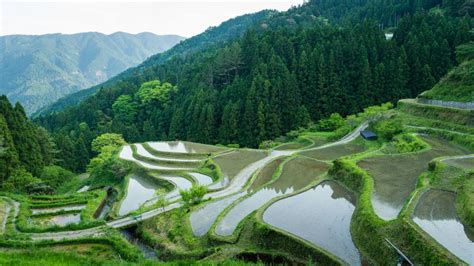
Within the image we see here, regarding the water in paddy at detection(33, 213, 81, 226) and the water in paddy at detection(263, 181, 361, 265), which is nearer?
the water in paddy at detection(263, 181, 361, 265)

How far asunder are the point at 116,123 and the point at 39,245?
2128 inches

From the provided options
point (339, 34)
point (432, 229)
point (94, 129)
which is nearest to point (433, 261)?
point (432, 229)

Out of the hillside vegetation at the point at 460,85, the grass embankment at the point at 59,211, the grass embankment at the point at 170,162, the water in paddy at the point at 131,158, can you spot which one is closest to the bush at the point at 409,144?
the hillside vegetation at the point at 460,85

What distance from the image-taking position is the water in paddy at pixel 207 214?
1830 centimetres

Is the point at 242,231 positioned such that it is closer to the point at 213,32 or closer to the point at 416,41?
the point at 416,41

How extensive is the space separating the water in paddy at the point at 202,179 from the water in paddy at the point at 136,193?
382cm

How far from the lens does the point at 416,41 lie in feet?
186

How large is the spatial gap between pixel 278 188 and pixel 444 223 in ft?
36.7

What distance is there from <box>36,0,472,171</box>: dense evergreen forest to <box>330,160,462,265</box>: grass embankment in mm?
39545

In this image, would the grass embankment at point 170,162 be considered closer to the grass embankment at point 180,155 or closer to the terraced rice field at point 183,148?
the grass embankment at point 180,155

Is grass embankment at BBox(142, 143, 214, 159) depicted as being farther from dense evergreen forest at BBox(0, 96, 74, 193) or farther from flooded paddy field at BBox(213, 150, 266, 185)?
dense evergreen forest at BBox(0, 96, 74, 193)

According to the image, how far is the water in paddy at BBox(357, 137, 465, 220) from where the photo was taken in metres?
15.8

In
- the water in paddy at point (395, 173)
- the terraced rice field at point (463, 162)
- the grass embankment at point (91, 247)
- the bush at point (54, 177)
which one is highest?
the terraced rice field at point (463, 162)

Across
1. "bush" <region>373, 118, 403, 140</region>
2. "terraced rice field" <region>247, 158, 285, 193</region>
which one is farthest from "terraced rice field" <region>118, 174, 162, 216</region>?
"bush" <region>373, 118, 403, 140</region>
